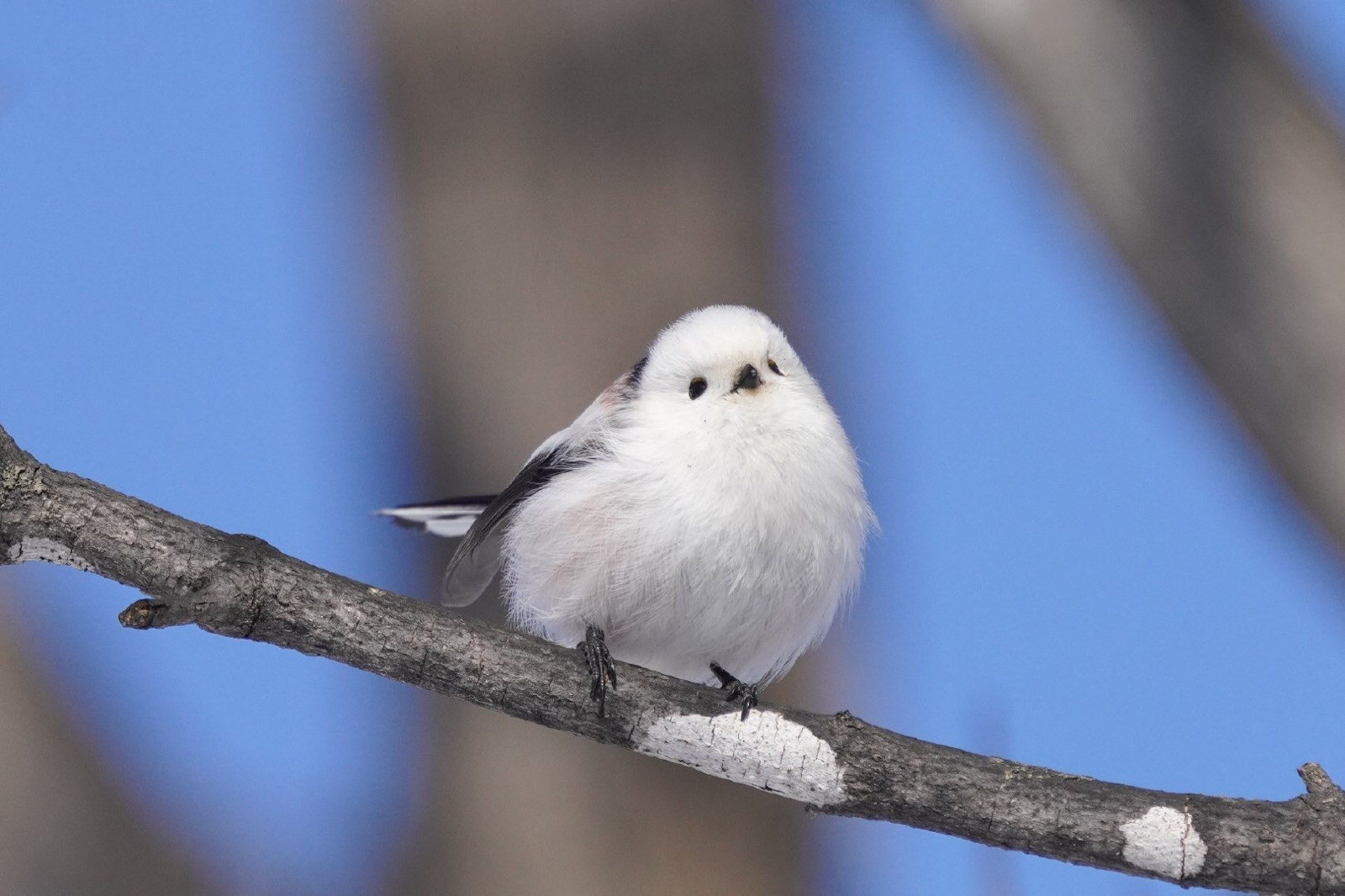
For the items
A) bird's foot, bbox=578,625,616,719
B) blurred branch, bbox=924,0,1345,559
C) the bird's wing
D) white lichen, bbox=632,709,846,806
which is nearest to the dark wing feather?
the bird's wing

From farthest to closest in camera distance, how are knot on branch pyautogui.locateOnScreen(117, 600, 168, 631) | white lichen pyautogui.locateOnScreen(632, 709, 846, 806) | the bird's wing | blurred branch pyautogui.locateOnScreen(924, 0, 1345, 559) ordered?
blurred branch pyautogui.locateOnScreen(924, 0, 1345, 559), the bird's wing, white lichen pyautogui.locateOnScreen(632, 709, 846, 806), knot on branch pyautogui.locateOnScreen(117, 600, 168, 631)

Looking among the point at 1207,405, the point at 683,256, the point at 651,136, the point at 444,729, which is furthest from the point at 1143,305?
the point at 444,729

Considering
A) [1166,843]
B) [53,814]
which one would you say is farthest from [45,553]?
[1166,843]

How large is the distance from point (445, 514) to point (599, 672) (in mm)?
856

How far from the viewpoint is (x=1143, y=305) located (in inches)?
105

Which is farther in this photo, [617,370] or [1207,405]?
[617,370]

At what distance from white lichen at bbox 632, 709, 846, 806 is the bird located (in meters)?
0.09

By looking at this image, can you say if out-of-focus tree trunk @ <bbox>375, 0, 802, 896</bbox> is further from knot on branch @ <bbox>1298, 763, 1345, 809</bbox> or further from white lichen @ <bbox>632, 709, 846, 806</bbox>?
knot on branch @ <bbox>1298, 763, 1345, 809</bbox>

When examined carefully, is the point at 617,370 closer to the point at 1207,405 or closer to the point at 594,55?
the point at 594,55

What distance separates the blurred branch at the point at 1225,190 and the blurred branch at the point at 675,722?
1.04 m

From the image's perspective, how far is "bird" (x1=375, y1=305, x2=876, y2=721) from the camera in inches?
77.9

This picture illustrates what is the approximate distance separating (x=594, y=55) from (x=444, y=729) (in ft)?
6.28

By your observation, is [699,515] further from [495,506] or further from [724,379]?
[495,506]

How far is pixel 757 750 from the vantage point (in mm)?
1721
